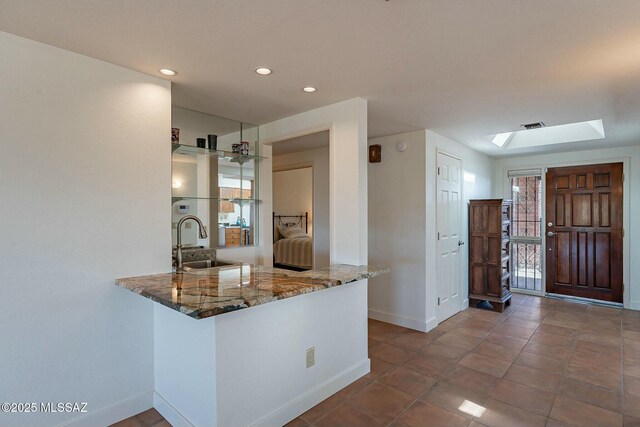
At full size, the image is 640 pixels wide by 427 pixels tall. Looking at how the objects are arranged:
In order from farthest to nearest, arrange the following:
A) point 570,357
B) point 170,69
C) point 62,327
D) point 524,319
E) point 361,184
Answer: point 524,319 → point 570,357 → point 361,184 → point 170,69 → point 62,327

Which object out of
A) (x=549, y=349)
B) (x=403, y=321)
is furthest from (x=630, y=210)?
(x=403, y=321)

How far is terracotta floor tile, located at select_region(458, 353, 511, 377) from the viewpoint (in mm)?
2734

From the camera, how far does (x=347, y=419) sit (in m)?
2.09

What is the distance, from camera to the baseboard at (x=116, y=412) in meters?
1.93

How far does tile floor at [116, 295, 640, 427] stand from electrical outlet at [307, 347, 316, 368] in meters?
0.28

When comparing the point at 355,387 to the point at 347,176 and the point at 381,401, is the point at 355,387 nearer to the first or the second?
the point at 381,401

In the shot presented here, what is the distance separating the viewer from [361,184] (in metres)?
2.67

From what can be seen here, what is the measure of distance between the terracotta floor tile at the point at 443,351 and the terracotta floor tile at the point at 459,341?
8 centimetres

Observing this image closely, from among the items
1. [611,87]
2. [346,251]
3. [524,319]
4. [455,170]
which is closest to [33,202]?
[346,251]

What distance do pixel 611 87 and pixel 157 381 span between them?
3.77 metres

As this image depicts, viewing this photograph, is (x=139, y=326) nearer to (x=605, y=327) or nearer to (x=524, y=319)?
(x=524, y=319)

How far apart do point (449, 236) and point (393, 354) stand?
68.9 inches

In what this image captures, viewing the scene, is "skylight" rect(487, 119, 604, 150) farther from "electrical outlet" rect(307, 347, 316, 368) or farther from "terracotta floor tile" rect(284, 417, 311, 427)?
"terracotta floor tile" rect(284, 417, 311, 427)

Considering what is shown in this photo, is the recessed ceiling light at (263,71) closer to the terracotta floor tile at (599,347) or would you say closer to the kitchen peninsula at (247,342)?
the kitchen peninsula at (247,342)
